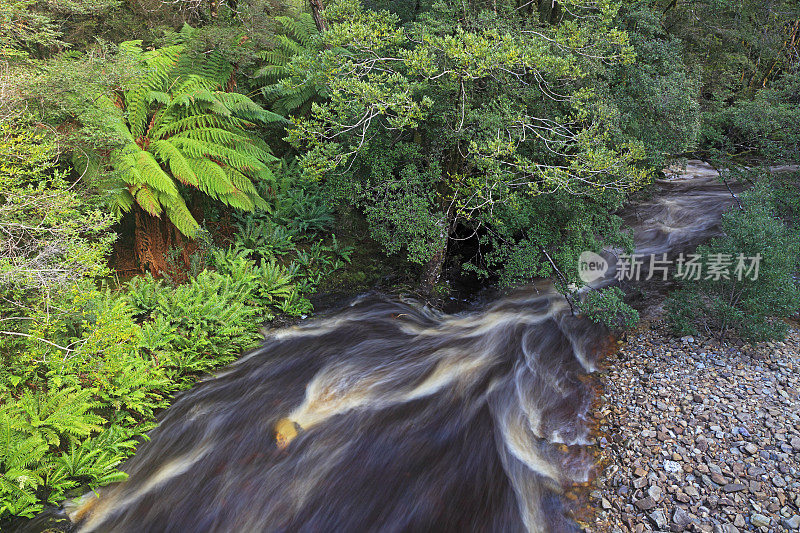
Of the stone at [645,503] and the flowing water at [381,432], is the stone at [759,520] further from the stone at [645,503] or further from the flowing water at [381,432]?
the flowing water at [381,432]

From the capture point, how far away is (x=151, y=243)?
261 inches

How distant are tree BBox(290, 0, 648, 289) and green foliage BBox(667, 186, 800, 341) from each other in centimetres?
143

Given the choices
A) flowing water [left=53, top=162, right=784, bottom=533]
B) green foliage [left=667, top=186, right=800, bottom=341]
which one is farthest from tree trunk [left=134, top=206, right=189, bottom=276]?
green foliage [left=667, top=186, right=800, bottom=341]

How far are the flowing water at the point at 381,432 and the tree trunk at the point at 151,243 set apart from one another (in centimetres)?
210

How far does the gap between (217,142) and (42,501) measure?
4674mm

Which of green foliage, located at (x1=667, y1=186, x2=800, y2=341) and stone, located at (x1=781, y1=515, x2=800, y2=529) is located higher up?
green foliage, located at (x1=667, y1=186, x2=800, y2=341)

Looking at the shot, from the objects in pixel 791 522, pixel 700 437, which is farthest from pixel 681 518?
pixel 700 437

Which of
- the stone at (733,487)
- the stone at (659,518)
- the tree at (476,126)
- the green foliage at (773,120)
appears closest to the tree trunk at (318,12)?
the tree at (476,126)

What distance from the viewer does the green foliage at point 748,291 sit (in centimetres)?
545

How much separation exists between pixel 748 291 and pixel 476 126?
4.06 m

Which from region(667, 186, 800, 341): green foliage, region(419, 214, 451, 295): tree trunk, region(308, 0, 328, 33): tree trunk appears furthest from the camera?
region(308, 0, 328, 33): tree trunk

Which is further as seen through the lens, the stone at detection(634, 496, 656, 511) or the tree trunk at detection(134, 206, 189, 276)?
the tree trunk at detection(134, 206, 189, 276)

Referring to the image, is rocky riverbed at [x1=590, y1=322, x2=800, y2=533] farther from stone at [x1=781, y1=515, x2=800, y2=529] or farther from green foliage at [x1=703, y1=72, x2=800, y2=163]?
green foliage at [x1=703, y1=72, x2=800, y2=163]

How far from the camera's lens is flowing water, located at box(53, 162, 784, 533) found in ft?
13.7
